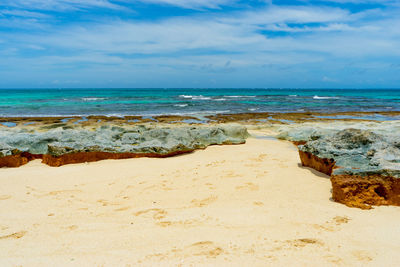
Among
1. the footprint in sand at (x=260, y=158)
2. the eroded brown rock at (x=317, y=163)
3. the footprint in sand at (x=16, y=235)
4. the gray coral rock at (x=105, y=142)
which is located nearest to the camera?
the footprint in sand at (x=16, y=235)

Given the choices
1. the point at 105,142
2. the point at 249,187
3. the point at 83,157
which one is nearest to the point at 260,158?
the point at 249,187

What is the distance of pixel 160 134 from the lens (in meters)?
8.38

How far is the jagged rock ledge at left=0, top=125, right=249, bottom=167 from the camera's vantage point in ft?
22.4

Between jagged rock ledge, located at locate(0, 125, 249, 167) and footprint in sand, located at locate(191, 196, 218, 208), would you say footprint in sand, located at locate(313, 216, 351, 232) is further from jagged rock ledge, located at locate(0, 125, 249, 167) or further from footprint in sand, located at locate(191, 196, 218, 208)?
jagged rock ledge, located at locate(0, 125, 249, 167)

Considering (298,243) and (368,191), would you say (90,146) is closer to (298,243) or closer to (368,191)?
(298,243)

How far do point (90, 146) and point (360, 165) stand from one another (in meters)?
5.68

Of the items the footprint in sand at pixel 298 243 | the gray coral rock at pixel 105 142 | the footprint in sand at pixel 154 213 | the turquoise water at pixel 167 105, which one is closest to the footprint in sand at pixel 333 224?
the footprint in sand at pixel 298 243

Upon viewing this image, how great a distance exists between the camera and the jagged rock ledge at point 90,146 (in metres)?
6.82

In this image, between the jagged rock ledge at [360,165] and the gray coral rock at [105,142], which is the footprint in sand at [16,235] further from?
the jagged rock ledge at [360,165]

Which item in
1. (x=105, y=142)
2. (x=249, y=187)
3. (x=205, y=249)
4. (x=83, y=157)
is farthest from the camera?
(x=105, y=142)

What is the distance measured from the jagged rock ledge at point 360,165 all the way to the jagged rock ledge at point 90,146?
349cm

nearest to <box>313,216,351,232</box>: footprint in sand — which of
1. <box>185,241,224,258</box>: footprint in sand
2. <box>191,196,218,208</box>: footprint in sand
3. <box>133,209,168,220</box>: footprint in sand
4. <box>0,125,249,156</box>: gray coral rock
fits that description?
<box>185,241,224,258</box>: footprint in sand

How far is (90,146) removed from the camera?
6992 millimetres

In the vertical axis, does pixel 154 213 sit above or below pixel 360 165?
below
